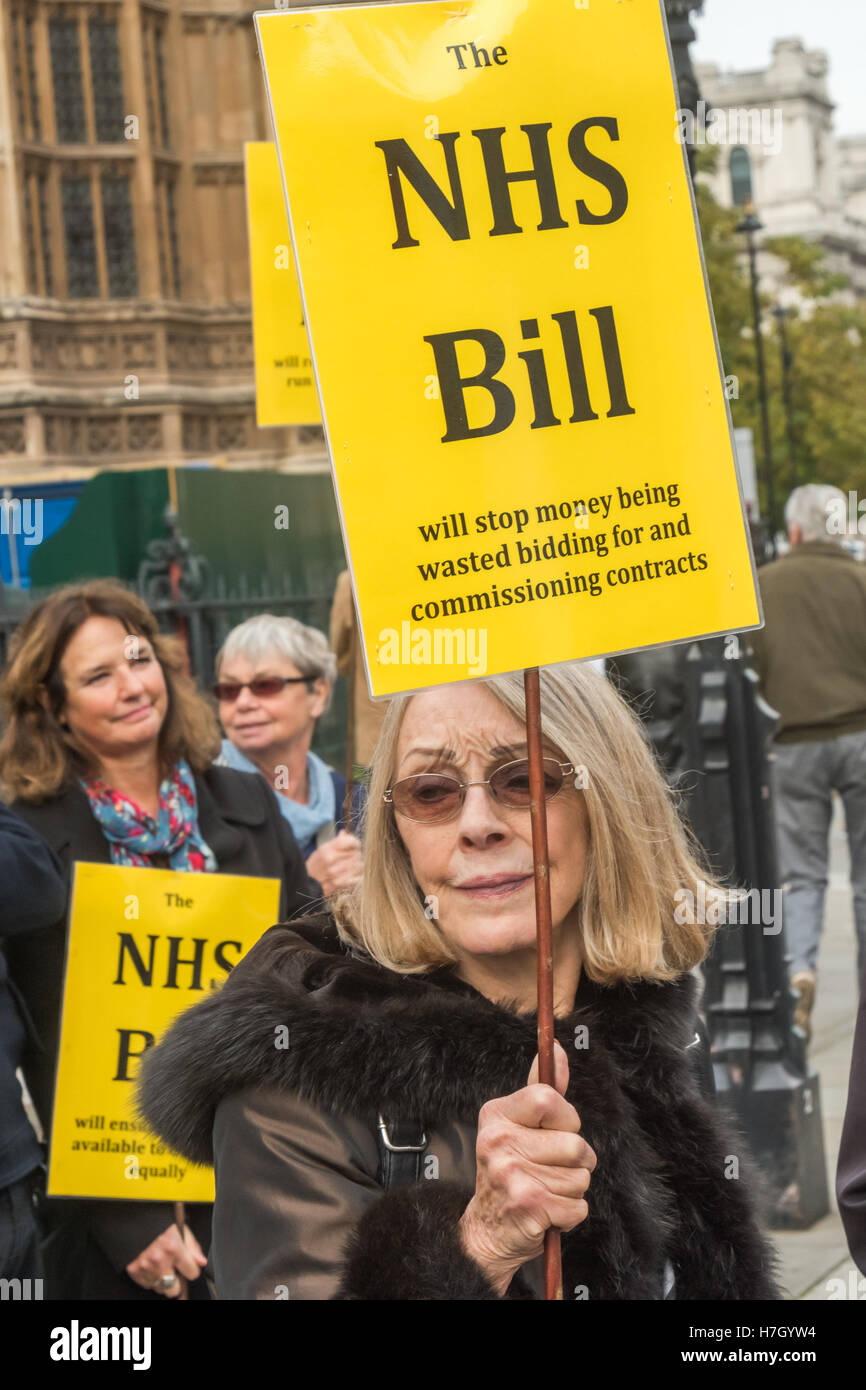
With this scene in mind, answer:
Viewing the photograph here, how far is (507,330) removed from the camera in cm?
208

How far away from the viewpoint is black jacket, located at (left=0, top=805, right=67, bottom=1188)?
306cm

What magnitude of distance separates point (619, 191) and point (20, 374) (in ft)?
60.3

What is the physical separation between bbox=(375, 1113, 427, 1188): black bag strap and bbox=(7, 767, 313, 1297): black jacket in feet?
4.22

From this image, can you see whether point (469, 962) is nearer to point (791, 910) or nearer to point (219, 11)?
point (791, 910)

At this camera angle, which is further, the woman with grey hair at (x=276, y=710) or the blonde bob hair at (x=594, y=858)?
the woman with grey hair at (x=276, y=710)

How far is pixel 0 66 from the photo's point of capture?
1989 centimetres

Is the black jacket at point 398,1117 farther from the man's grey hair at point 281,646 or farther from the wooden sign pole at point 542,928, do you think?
the man's grey hair at point 281,646

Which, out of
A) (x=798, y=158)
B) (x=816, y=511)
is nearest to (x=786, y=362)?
(x=816, y=511)

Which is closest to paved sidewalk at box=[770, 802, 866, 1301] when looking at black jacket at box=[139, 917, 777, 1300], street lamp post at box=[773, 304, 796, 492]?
black jacket at box=[139, 917, 777, 1300]

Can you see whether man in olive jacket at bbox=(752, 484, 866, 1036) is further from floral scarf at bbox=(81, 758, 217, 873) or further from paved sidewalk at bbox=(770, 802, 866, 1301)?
floral scarf at bbox=(81, 758, 217, 873)

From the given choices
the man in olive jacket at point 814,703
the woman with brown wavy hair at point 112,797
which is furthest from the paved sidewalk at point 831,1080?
the woman with brown wavy hair at point 112,797

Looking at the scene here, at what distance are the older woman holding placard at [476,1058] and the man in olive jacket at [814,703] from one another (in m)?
4.77

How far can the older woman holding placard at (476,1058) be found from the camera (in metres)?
1.92

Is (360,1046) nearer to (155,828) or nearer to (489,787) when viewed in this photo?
(489,787)
